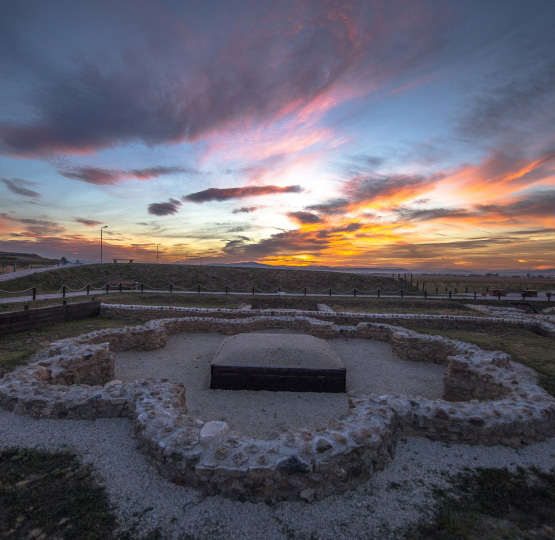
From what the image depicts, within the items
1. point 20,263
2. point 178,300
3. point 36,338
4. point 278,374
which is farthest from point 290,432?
point 20,263

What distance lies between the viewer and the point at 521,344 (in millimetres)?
13117

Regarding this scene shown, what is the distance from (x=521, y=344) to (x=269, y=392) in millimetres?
11246

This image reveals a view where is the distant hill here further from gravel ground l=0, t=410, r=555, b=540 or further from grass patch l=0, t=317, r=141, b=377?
gravel ground l=0, t=410, r=555, b=540

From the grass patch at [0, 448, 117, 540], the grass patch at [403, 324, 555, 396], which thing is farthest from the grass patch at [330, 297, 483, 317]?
the grass patch at [0, 448, 117, 540]

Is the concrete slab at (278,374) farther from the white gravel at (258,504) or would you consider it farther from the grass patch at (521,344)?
the grass patch at (521,344)

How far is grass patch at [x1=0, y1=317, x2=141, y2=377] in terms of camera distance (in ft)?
32.2

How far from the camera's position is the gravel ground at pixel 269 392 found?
7309mm

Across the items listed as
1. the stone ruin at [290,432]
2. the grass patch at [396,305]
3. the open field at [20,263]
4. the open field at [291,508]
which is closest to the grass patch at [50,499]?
the open field at [291,508]

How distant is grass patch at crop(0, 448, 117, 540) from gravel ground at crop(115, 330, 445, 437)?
2.82 m

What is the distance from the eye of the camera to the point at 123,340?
1206 centimetres

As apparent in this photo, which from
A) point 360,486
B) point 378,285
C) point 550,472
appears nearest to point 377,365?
point 550,472

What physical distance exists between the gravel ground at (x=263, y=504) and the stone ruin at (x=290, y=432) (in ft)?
0.51

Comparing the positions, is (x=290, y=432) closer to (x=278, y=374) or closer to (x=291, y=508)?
(x=291, y=508)

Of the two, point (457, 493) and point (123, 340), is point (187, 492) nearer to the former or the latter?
point (457, 493)
